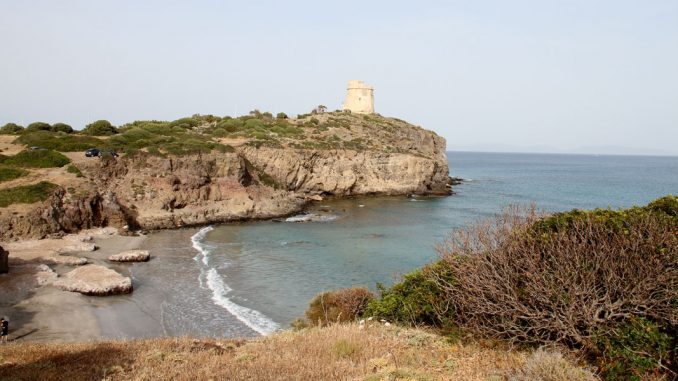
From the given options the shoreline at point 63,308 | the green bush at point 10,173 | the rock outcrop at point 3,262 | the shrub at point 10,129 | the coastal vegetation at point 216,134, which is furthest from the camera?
the shrub at point 10,129

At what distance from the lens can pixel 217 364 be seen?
8.73 meters

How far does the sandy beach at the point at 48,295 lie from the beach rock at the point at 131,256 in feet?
1.51

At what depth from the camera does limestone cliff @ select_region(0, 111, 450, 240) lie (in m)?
36.7

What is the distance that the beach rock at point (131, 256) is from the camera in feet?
93.7

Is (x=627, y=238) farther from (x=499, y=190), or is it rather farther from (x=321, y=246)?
(x=499, y=190)

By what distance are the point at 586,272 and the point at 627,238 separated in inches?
44.2

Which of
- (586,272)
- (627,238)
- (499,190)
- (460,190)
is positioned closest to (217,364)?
(586,272)

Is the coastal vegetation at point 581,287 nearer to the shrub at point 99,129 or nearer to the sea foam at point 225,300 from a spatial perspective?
the sea foam at point 225,300

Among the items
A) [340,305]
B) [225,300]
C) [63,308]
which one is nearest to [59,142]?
[63,308]

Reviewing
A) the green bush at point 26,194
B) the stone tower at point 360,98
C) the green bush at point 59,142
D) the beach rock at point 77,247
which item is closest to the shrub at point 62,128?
the green bush at point 59,142

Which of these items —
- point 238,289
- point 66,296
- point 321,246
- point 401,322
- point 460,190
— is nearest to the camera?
point 401,322

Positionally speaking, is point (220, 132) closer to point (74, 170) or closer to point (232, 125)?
point (232, 125)

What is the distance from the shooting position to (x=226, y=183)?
159 ft

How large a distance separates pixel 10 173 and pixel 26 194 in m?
4.20
